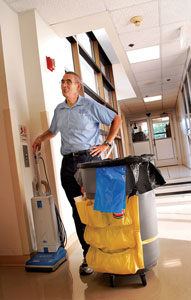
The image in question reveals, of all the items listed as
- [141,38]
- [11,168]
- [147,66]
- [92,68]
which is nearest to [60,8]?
[11,168]

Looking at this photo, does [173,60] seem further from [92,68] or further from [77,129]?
[77,129]

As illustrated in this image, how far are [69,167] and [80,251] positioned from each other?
969 mm

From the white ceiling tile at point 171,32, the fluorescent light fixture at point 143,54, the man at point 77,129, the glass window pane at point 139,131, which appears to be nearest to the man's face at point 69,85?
the man at point 77,129

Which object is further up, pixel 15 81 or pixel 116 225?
pixel 15 81

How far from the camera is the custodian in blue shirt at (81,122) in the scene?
215 cm

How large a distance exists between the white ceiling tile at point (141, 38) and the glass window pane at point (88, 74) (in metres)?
0.69

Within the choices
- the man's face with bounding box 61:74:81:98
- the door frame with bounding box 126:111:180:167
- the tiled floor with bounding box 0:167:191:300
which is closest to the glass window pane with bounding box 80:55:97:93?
Answer: the man's face with bounding box 61:74:81:98

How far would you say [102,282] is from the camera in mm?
1879

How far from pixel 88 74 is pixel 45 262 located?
10.5 feet

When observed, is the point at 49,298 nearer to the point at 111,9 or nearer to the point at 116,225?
the point at 116,225

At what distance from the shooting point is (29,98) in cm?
271

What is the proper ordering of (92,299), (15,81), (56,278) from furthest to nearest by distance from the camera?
(15,81), (56,278), (92,299)

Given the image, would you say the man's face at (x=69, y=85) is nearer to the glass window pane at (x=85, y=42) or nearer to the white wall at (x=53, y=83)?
the white wall at (x=53, y=83)

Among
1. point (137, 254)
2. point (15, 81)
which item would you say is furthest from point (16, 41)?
point (137, 254)
